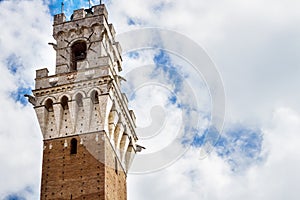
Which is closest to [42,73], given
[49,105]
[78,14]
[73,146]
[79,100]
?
[49,105]

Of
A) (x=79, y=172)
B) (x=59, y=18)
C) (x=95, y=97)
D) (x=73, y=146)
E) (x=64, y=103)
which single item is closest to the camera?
(x=79, y=172)

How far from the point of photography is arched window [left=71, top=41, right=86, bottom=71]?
28.1 m

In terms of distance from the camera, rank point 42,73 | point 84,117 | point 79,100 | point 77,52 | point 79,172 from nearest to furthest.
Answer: point 79,172
point 84,117
point 79,100
point 42,73
point 77,52

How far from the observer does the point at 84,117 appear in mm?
25344

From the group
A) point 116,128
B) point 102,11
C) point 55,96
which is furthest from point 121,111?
point 102,11

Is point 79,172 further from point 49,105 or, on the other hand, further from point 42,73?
point 42,73

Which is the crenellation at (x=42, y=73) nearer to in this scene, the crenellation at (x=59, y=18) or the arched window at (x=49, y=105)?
the arched window at (x=49, y=105)

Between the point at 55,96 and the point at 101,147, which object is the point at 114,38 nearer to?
the point at 55,96

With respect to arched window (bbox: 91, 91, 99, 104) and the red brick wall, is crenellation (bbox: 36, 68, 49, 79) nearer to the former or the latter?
arched window (bbox: 91, 91, 99, 104)

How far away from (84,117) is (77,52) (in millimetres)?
4535

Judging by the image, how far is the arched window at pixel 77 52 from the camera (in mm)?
28125

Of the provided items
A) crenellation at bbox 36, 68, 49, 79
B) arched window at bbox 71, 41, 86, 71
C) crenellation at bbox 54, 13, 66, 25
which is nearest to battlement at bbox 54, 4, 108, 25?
crenellation at bbox 54, 13, 66, 25

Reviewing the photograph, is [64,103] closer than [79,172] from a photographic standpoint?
No

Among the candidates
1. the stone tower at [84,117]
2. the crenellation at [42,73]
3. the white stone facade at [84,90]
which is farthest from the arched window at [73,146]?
the crenellation at [42,73]
